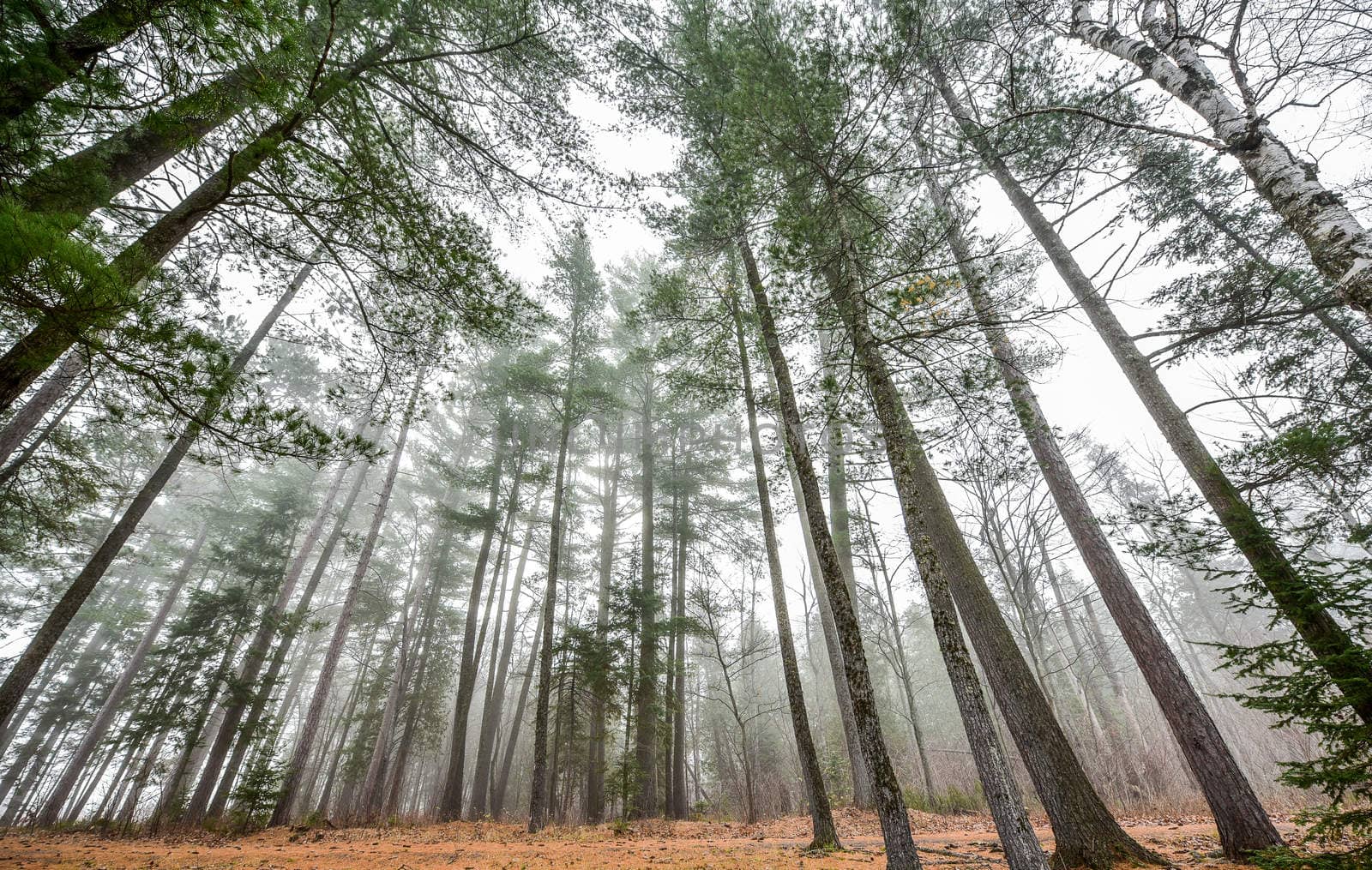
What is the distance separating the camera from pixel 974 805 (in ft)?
32.3

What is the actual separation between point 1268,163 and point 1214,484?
119 inches

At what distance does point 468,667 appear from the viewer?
11.0m

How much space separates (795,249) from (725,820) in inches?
473

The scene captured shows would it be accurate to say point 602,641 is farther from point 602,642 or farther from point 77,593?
point 77,593

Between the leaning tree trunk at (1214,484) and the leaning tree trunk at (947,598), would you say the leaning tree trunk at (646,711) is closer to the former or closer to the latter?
the leaning tree trunk at (947,598)

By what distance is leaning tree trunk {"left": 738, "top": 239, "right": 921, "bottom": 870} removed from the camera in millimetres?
3633

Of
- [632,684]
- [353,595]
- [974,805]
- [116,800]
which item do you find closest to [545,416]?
[353,595]

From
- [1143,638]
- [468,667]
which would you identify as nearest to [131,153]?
[468,667]

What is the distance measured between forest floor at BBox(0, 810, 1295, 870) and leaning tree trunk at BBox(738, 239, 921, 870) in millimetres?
1268

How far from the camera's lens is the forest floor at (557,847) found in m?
4.88

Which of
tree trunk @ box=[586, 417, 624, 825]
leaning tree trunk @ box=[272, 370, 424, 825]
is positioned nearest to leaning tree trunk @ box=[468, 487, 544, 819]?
tree trunk @ box=[586, 417, 624, 825]

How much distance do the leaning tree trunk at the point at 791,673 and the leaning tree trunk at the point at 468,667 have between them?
760cm

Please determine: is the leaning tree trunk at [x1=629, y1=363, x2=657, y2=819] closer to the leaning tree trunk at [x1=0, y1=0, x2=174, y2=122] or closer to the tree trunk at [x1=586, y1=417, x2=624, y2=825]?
the tree trunk at [x1=586, y1=417, x2=624, y2=825]

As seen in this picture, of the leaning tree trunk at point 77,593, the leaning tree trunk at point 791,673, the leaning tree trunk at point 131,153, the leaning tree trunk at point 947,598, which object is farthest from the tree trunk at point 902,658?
the leaning tree trunk at point 77,593
